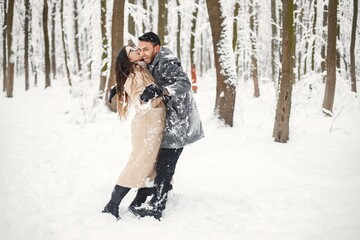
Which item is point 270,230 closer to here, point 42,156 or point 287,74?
point 287,74

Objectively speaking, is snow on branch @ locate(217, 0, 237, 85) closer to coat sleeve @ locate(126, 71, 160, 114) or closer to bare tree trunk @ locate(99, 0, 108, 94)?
coat sleeve @ locate(126, 71, 160, 114)

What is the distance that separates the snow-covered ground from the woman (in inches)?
16.4

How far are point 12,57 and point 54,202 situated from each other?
1333 centimetres

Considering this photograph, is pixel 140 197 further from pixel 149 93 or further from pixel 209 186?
pixel 149 93

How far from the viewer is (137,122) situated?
9.59ft

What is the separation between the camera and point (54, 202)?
139 inches

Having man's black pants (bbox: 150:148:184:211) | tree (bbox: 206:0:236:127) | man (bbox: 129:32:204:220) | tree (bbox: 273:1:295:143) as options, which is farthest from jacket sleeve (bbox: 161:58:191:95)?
tree (bbox: 206:0:236:127)

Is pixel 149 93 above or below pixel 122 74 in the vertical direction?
below

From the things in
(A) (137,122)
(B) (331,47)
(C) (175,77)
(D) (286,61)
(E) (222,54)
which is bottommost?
(A) (137,122)

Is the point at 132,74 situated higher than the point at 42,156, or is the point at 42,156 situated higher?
the point at 132,74

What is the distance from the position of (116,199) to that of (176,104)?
1166mm

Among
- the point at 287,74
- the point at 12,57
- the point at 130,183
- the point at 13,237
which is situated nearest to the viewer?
the point at 13,237

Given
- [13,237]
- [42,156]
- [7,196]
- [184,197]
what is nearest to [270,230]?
[184,197]

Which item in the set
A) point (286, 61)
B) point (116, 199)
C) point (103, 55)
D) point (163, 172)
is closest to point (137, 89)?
point (163, 172)
